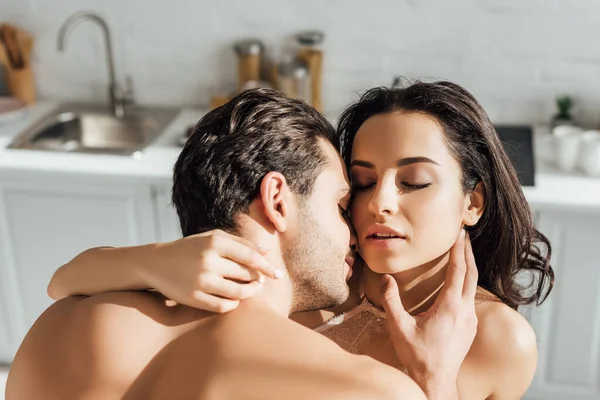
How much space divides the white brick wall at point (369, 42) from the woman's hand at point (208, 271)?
2.09 meters

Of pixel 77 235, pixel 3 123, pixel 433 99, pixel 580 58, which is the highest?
pixel 433 99

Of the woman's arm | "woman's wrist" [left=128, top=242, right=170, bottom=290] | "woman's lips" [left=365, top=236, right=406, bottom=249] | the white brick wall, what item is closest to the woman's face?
"woman's lips" [left=365, top=236, right=406, bottom=249]

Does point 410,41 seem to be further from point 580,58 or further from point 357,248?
point 357,248

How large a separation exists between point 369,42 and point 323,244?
196 centimetres

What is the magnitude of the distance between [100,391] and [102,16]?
2484 mm

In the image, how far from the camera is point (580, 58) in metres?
3.25

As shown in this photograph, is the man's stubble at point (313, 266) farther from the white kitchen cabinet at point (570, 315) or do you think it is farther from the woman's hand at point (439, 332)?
the white kitchen cabinet at point (570, 315)

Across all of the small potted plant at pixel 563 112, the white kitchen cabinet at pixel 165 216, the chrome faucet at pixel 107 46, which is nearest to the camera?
the white kitchen cabinet at pixel 165 216

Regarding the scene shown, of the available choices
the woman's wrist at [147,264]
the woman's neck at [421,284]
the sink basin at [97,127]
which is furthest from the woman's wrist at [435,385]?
the sink basin at [97,127]

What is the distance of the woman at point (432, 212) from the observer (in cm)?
158

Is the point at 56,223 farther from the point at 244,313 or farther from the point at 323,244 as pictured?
the point at 244,313

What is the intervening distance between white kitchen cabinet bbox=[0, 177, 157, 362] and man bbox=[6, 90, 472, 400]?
162 centimetres

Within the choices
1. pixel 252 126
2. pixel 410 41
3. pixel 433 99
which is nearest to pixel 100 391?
pixel 252 126

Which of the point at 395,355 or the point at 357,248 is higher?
the point at 357,248
